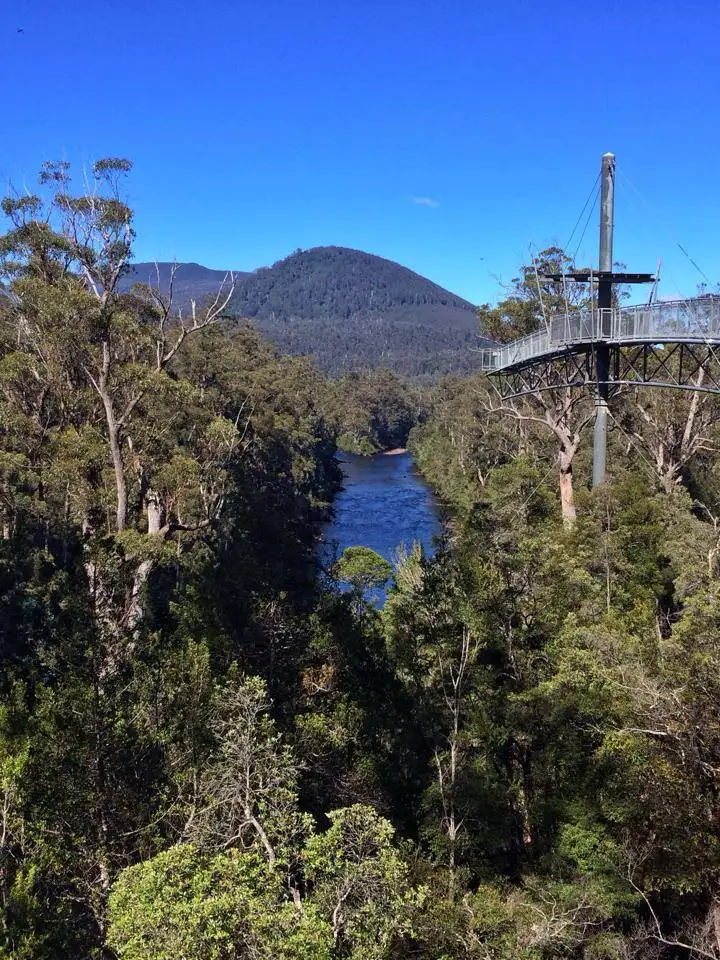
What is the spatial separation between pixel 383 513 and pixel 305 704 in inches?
1556

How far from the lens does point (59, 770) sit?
8.88m

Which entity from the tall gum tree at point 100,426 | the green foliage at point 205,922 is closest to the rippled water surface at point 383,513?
the tall gum tree at point 100,426

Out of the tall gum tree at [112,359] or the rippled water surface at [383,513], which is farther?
the rippled water surface at [383,513]

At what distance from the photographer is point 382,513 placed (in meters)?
55.4

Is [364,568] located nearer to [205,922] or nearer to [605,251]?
[605,251]

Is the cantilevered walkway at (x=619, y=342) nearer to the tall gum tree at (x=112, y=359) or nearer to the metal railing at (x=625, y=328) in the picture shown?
the metal railing at (x=625, y=328)

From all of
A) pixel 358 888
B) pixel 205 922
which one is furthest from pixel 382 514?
pixel 205 922

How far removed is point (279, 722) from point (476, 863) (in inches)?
204

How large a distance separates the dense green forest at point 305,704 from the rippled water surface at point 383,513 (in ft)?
43.8

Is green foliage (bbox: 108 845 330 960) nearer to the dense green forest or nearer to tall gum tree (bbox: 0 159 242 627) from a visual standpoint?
the dense green forest

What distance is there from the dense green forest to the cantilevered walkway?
12.8 feet

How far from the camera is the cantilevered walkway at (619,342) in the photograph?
615 inches

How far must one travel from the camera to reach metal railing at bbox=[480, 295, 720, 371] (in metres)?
15.3

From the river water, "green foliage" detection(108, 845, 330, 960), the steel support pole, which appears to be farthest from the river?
"green foliage" detection(108, 845, 330, 960)
